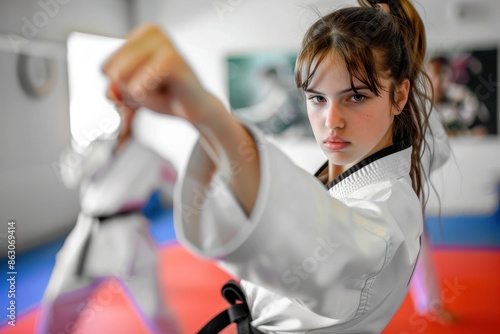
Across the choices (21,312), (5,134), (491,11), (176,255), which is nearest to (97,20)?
(5,134)

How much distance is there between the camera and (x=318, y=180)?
0.34 m

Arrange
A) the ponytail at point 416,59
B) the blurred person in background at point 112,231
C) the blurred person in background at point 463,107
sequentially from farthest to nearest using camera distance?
1. the blurred person in background at point 463,107
2. the blurred person in background at point 112,231
3. the ponytail at point 416,59

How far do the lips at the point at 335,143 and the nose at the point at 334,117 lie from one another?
1 cm

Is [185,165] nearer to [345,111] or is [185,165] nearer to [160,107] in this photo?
[160,107]

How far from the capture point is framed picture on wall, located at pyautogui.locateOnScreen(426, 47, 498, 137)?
2.93m

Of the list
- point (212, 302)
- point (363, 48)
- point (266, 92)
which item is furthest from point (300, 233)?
point (212, 302)

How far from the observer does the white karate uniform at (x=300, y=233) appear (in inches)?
10.2

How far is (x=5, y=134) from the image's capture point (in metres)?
1.56

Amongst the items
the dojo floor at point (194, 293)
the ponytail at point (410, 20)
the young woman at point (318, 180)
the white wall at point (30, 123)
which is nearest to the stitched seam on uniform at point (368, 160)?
the young woman at point (318, 180)

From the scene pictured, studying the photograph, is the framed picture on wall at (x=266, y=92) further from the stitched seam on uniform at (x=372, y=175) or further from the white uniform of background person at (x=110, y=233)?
the stitched seam on uniform at (x=372, y=175)

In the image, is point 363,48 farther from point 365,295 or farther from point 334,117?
point 365,295

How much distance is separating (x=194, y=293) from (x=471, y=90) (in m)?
2.58

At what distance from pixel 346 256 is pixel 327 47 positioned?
0.61 feet

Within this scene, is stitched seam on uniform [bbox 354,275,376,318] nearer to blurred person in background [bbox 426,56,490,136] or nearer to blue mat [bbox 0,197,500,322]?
blue mat [bbox 0,197,500,322]
